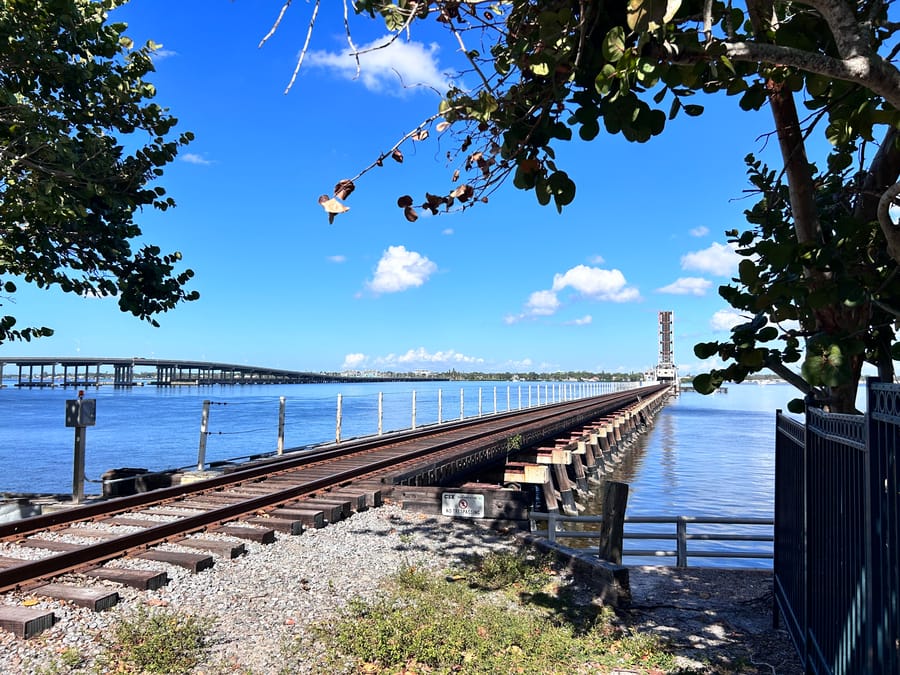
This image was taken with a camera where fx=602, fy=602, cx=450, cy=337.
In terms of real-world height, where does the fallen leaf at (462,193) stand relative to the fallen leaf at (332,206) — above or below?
above

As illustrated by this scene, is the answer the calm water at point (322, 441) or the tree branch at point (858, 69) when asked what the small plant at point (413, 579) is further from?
the calm water at point (322, 441)

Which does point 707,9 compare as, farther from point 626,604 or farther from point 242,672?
point 626,604

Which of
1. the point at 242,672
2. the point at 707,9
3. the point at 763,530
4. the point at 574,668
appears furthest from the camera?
the point at 763,530

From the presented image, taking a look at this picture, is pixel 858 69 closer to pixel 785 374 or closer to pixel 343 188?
pixel 343 188

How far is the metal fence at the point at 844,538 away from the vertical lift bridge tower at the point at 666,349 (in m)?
161

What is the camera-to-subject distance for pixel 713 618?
248 inches

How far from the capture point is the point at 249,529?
805cm

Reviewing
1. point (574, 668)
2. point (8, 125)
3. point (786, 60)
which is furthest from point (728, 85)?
point (8, 125)

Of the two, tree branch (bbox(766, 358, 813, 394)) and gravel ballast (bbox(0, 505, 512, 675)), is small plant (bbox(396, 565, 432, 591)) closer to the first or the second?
gravel ballast (bbox(0, 505, 512, 675))

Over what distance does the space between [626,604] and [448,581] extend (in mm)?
1911

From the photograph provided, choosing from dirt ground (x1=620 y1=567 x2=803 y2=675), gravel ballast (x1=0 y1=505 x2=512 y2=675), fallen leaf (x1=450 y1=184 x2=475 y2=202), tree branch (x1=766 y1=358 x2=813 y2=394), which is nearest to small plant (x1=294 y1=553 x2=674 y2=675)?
gravel ballast (x1=0 y1=505 x2=512 y2=675)

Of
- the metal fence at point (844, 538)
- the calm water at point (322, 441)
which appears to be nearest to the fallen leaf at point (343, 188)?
the metal fence at point (844, 538)

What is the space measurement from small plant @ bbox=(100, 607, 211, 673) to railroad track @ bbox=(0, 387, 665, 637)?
675mm

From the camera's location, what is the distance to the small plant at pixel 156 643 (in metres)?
4.36
